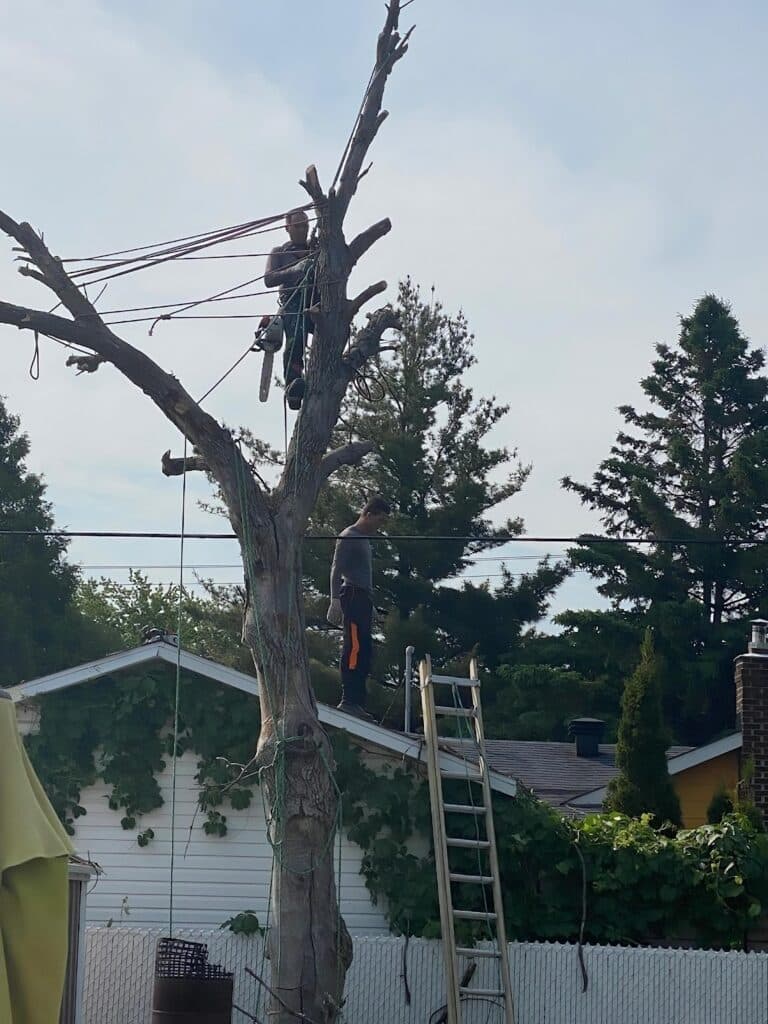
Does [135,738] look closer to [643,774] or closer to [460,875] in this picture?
[460,875]

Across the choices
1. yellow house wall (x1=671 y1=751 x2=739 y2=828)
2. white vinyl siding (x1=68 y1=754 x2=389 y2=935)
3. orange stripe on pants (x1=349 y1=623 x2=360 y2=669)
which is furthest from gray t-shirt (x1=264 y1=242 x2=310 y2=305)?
yellow house wall (x1=671 y1=751 x2=739 y2=828)

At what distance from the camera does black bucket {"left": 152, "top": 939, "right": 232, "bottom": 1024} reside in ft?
30.0

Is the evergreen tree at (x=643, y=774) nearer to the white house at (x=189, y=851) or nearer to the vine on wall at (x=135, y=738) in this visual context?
the white house at (x=189, y=851)

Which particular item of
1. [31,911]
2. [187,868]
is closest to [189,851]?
[187,868]

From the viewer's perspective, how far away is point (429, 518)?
106ft

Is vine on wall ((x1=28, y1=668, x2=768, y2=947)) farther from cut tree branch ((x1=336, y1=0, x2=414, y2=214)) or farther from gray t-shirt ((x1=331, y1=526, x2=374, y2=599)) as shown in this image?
cut tree branch ((x1=336, y1=0, x2=414, y2=214))

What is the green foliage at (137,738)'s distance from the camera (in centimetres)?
1243

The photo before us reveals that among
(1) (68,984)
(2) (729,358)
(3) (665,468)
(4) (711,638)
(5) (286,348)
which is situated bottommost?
(1) (68,984)

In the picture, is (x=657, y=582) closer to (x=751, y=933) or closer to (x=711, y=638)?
(x=711, y=638)

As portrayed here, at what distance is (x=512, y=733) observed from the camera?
102ft

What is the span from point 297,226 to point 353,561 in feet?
10.6

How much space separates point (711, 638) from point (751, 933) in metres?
19.4

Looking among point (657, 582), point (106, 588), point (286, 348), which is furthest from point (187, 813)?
point (106, 588)

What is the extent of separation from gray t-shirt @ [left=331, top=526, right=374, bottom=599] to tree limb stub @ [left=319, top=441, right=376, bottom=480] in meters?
2.33
